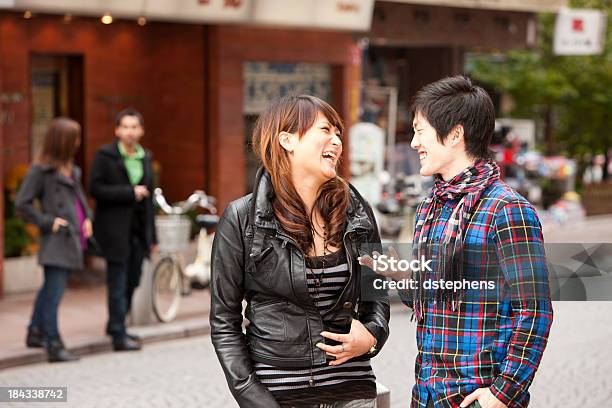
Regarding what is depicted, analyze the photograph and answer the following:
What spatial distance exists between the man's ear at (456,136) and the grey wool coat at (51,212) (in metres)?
6.03

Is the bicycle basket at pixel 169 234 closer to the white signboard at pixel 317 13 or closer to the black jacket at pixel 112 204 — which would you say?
the black jacket at pixel 112 204

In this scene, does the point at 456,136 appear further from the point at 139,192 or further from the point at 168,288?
the point at 168,288

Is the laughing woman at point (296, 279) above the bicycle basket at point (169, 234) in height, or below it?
above

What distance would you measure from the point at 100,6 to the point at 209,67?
2590 millimetres

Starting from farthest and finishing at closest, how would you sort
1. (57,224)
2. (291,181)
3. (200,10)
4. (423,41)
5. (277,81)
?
(423,41) < (277,81) < (200,10) < (57,224) < (291,181)

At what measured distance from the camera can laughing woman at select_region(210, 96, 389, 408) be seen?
372 cm

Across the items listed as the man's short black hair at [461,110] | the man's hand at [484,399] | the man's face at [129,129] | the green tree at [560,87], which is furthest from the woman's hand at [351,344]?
the green tree at [560,87]

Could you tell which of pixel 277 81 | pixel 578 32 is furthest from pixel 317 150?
pixel 578 32

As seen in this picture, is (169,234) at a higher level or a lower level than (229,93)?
lower

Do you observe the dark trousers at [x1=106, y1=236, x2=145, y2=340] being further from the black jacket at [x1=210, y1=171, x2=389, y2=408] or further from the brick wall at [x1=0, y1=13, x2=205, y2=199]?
the black jacket at [x1=210, y1=171, x2=389, y2=408]

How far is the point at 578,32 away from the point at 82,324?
12000 millimetres

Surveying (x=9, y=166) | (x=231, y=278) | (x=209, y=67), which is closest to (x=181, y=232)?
(x=9, y=166)

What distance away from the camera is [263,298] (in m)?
3.79

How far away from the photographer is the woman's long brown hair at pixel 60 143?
9125mm
